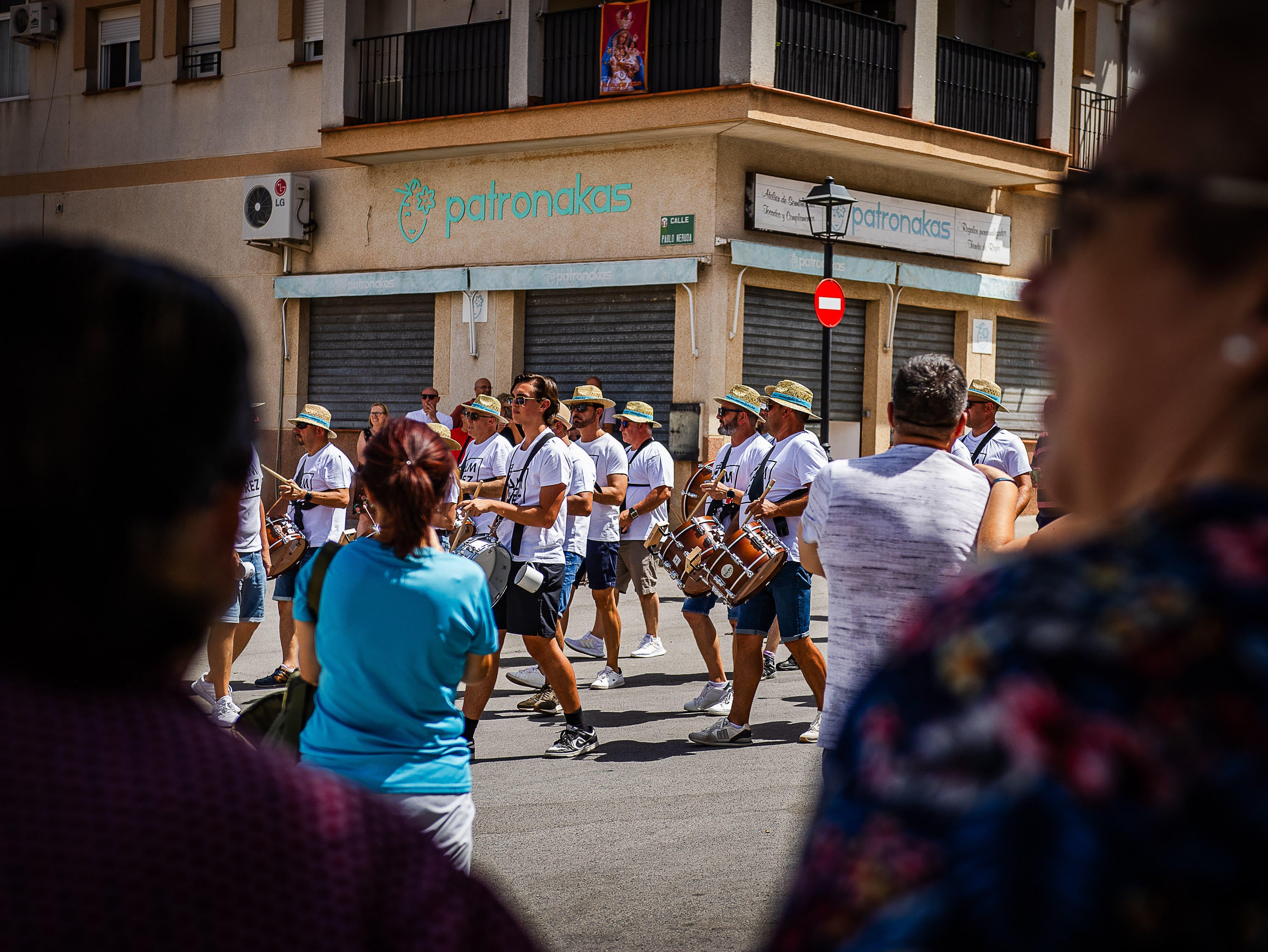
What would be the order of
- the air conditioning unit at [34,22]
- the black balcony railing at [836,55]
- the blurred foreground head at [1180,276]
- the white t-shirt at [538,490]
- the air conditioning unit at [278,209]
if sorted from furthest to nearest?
1. the air conditioning unit at [34,22]
2. the air conditioning unit at [278,209]
3. the black balcony railing at [836,55]
4. the white t-shirt at [538,490]
5. the blurred foreground head at [1180,276]

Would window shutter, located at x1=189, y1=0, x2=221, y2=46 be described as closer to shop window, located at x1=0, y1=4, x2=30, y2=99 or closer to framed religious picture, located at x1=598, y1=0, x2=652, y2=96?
shop window, located at x1=0, y1=4, x2=30, y2=99

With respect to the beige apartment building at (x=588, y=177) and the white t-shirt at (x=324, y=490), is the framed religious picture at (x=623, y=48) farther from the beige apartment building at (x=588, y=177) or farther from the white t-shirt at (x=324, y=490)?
the white t-shirt at (x=324, y=490)

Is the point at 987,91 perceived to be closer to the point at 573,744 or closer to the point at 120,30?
the point at 120,30

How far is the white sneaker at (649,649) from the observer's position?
10.9m

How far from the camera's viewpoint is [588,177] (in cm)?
1767

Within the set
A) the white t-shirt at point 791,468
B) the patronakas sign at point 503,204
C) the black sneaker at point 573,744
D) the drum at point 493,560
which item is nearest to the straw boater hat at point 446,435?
the drum at point 493,560

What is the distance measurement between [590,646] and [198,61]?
47.4 feet

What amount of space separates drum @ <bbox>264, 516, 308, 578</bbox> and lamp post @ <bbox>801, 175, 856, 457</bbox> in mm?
6075

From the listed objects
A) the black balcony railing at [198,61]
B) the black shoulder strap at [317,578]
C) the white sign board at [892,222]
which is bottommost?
the black shoulder strap at [317,578]

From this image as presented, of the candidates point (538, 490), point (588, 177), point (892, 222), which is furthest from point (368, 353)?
point (538, 490)

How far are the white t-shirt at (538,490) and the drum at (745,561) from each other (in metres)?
0.98

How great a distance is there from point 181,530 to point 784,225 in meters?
16.7

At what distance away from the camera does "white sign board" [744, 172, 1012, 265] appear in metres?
17.0

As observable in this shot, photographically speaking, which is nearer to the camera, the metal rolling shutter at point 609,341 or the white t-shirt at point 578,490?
the white t-shirt at point 578,490
